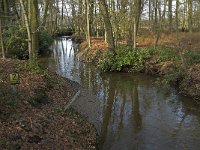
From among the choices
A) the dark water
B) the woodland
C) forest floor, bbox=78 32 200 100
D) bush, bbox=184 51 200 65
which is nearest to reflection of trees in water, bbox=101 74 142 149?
the dark water

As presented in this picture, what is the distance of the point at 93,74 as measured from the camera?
A: 70.2ft

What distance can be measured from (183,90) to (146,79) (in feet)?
12.9

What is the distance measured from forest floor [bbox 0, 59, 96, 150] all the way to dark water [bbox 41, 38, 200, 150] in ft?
3.20

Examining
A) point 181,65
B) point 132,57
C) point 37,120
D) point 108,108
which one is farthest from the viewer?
point 132,57

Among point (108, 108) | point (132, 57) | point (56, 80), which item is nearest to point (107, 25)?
point (132, 57)

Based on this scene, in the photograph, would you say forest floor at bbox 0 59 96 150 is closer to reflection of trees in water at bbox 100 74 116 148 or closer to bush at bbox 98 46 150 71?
reflection of trees in water at bbox 100 74 116 148

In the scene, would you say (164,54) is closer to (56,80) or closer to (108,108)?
(108,108)

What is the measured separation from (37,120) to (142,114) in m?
4.87

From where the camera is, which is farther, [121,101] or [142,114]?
[121,101]

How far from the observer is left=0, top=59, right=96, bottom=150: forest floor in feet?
27.4

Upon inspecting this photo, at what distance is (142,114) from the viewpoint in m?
12.9

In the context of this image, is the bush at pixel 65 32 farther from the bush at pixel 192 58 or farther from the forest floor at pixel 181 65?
the bush at pixel 192 58

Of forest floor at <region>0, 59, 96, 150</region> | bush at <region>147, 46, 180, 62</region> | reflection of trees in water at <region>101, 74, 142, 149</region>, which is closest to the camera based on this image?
forest floor at <region>0, 59, 96, 150</region>

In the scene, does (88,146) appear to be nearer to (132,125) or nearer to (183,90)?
(132,125)
